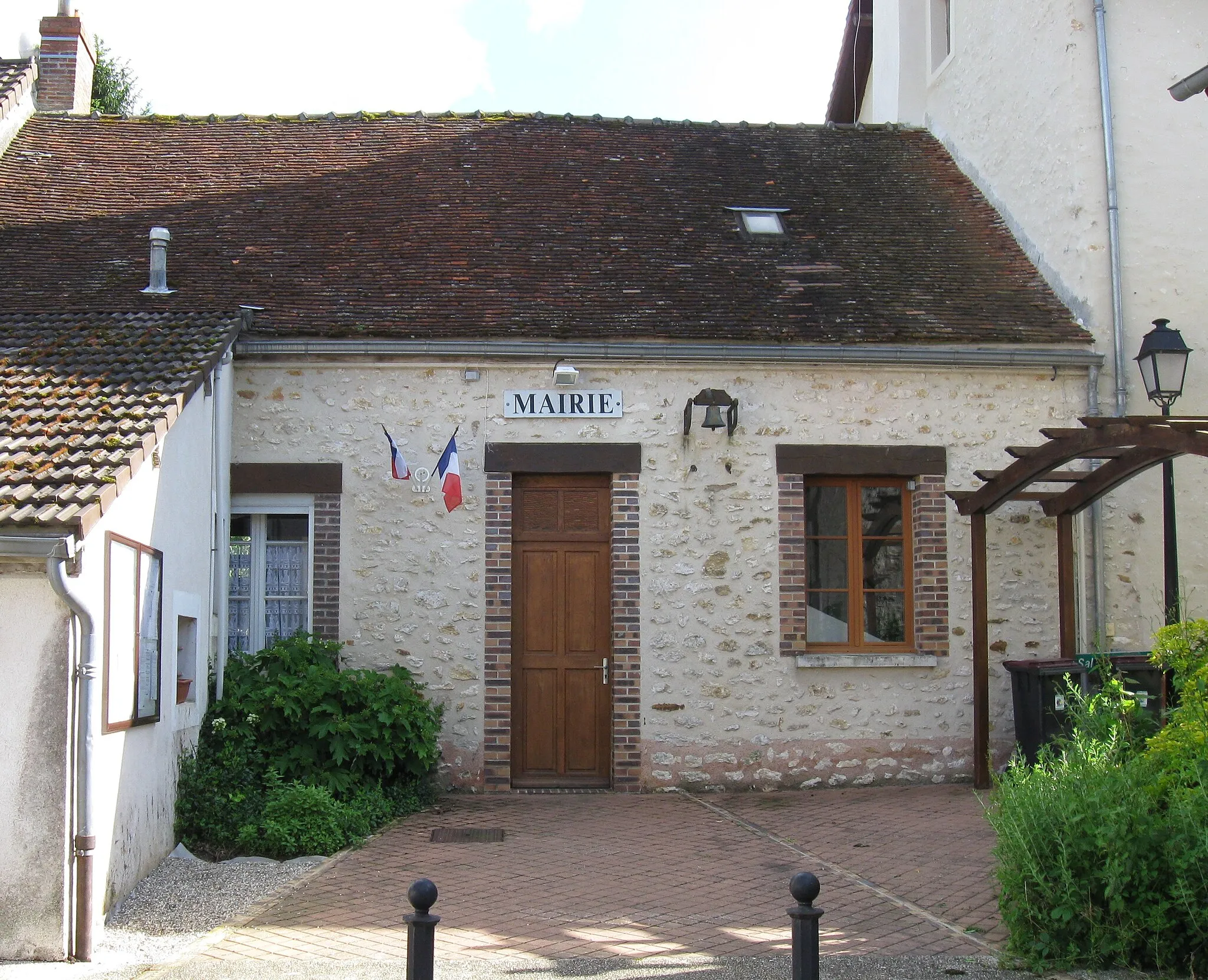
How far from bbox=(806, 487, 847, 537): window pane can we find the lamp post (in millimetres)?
2506

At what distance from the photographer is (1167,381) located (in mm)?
9516

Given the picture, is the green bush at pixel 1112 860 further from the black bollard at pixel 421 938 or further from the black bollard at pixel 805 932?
the black bollard at pixel 421 938

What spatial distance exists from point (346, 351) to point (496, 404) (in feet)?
4.24

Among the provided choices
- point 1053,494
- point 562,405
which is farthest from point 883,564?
point 562,405

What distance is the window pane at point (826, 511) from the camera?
Result: 10539 millimetres

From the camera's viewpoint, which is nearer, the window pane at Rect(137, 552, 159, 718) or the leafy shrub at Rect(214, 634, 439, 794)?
the window pane at Rect(137, 552, 159, 718)

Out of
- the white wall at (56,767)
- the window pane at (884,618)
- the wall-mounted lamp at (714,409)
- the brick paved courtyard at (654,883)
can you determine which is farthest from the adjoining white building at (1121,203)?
the white wall at (56,767)

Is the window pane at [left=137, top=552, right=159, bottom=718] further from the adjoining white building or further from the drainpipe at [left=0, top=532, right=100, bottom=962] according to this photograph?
the adjoining white building

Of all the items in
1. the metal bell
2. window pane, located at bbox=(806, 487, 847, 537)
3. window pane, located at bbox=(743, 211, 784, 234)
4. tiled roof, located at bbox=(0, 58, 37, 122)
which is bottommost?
window pane, located at bbox=(806, 487, 847, 537)

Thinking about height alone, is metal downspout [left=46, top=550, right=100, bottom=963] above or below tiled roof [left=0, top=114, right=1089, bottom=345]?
below

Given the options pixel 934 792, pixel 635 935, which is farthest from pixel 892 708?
pixel 635 935

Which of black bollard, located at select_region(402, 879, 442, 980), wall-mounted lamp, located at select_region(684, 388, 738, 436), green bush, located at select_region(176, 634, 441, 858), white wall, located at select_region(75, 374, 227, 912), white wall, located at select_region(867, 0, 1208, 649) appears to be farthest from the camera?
white wall, located at select_region(867, 0, 1208, 649)

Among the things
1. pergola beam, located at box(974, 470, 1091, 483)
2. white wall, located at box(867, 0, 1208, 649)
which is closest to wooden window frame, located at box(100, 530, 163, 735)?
pergola beam, located at box(974, 470, 1091, 483)

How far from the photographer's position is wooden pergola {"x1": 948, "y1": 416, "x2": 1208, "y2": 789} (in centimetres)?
862
